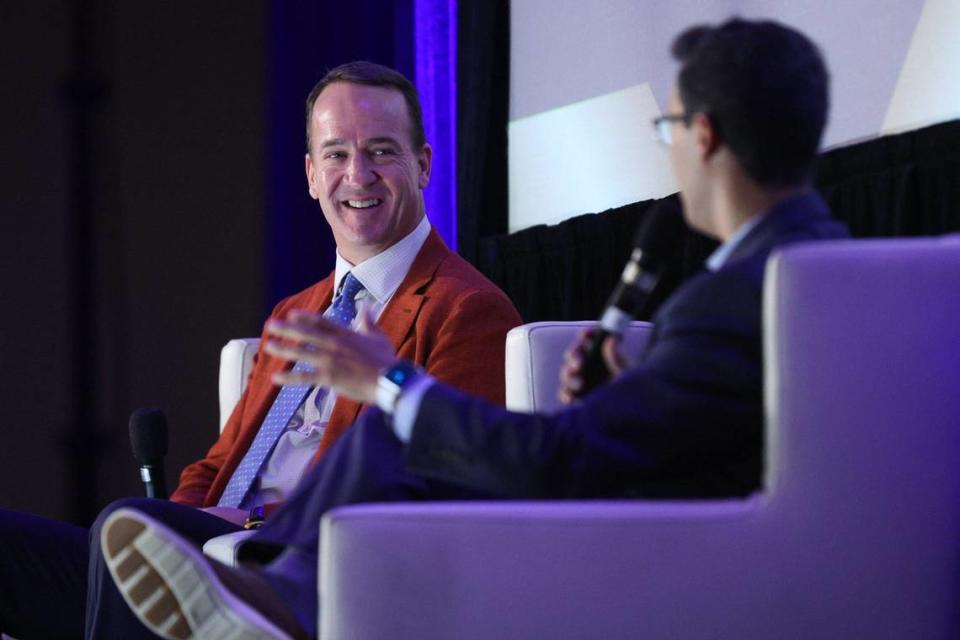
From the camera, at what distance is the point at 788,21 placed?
2.69 metres

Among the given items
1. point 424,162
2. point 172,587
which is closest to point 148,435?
point 424,162

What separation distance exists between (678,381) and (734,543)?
18 centimetres

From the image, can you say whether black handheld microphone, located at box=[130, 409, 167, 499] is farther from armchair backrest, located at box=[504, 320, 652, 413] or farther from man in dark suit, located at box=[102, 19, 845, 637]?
man in dark suit, located at box=[102, 19, 845, 637]

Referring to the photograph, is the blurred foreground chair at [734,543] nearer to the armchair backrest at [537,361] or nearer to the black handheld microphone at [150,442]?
the armchair backrest at [537,361]

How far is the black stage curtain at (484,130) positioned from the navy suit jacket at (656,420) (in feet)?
8.08

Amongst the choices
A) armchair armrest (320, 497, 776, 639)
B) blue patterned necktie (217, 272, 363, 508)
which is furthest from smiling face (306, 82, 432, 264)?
armchair armrest (320, 497, 776, 639)

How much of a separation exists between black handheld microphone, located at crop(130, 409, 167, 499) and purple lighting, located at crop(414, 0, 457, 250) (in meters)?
1.59

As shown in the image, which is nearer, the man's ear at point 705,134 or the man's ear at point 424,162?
the man's ear at point 705,134

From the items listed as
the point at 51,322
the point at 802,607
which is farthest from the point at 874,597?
the point at 51,322

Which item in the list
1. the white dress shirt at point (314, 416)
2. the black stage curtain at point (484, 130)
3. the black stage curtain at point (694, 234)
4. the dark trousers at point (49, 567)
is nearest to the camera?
the dark trousers at point (49, 567)

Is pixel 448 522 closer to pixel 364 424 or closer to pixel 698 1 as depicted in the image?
pixel 364 424

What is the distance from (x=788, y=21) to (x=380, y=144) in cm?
88

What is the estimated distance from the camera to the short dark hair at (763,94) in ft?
4.51

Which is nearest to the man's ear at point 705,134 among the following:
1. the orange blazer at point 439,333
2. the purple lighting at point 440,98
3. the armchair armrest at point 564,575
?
the armchair armrest at point 564,575
